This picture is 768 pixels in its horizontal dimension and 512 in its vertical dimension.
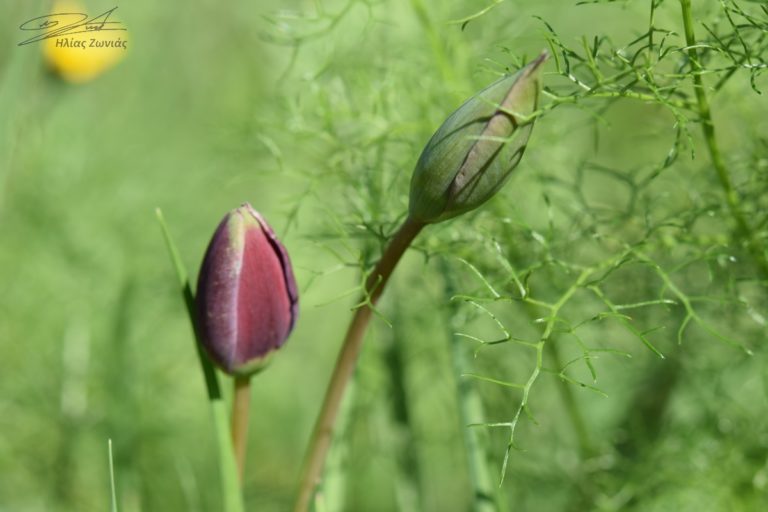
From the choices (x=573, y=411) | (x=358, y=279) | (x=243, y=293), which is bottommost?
(x=573, y=411)

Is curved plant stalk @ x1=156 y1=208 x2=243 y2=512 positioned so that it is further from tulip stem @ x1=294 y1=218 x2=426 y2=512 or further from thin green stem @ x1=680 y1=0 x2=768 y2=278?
thin green stem @ x1=680 y1=0 x2=768 y2=278

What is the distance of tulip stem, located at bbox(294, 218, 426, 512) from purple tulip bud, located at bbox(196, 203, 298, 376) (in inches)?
1.2

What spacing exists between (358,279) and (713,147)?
0.25 m

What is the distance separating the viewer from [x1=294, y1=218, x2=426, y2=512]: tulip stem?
0.41 metres

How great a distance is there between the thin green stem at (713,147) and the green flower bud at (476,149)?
8cm

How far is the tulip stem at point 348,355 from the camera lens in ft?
1.33

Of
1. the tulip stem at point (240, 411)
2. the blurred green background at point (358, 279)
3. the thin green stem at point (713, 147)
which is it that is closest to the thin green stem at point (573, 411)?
the blurred green background at point (358, 279)

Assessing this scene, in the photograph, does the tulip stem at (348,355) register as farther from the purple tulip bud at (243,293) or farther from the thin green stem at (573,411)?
the thin green stem at (573,411)

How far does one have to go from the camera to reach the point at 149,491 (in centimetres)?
87

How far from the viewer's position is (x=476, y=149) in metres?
0.36

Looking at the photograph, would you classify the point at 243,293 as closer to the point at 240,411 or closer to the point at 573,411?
the point at 240,411

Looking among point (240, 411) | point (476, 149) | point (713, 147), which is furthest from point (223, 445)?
point (713, 147)

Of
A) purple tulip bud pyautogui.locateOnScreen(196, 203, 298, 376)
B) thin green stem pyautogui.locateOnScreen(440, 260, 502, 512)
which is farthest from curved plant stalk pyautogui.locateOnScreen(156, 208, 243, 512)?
thin green stem pyautogui.locateOnScreen(440, 260, 502, 512)

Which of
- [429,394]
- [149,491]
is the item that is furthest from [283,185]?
[149,491]
